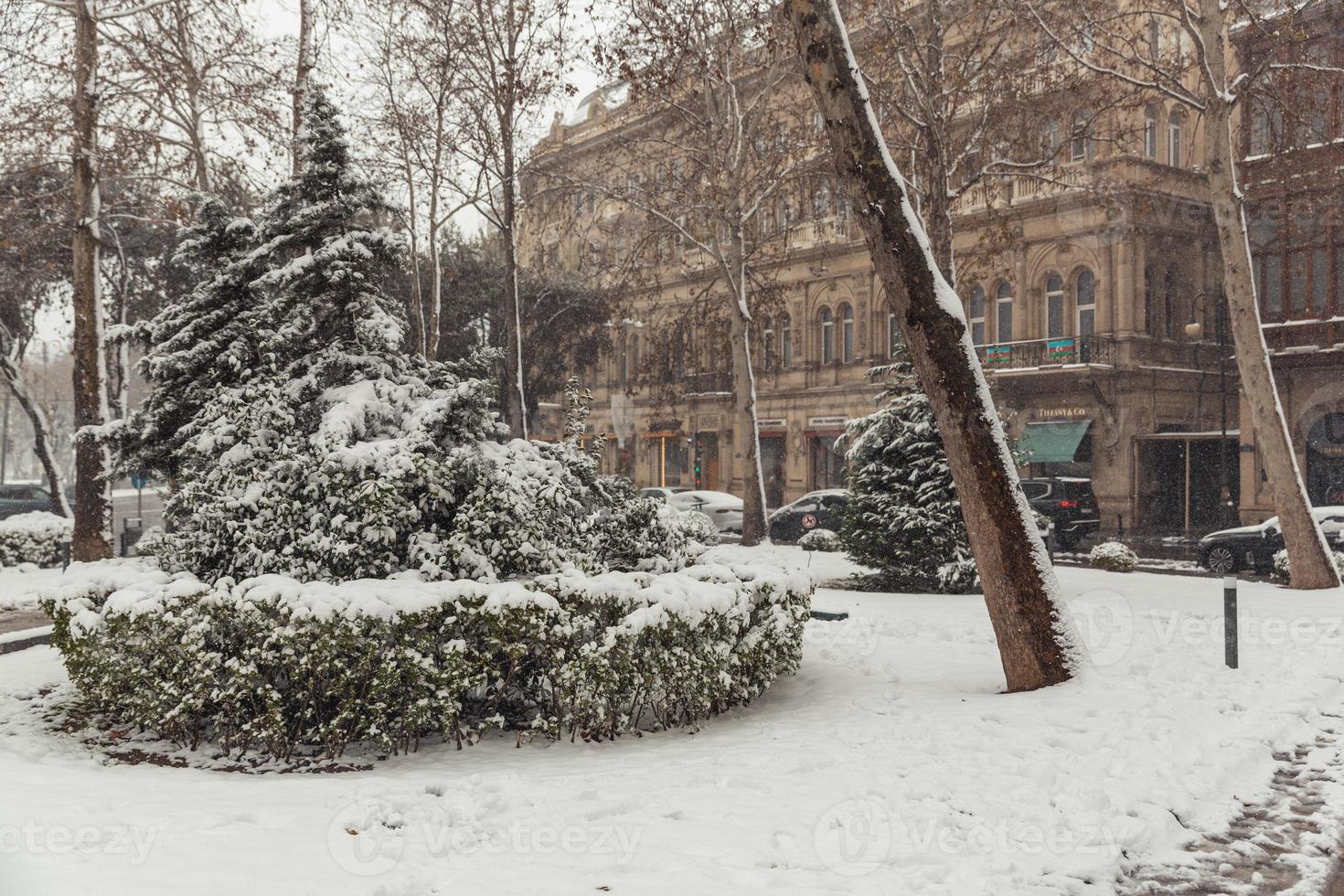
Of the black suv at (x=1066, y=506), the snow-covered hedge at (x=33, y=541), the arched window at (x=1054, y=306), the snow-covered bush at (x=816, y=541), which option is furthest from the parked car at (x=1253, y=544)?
the snow-covered hedge at (x=33, y=541)

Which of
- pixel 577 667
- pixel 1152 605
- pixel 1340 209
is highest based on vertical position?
pixel 1340 209


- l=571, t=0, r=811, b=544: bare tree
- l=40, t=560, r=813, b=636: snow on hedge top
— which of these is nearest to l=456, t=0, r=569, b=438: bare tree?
l=571, t=0, r=811, b=544: bare tree

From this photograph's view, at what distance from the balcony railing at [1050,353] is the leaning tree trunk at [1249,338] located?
13595 millimetres

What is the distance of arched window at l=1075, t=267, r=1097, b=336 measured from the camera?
104 ft

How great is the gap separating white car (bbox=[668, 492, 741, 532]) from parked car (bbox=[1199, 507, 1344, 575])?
12223 millimetres

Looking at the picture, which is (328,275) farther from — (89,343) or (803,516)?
(803,516)

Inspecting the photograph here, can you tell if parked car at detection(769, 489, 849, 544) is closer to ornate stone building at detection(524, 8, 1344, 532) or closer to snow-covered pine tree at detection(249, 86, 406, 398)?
ornate stone building at detection(524, 8, 1344, 532)

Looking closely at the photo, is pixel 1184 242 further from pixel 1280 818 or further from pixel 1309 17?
pixel 1280 818

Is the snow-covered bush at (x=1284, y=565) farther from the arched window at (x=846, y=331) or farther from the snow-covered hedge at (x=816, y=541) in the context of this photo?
the arched window at (x=846, y=331)

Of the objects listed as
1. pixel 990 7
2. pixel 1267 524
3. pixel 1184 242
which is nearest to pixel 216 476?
pixel 990 7

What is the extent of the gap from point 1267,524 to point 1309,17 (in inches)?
588

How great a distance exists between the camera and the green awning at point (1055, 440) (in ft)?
101

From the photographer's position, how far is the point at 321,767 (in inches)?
255

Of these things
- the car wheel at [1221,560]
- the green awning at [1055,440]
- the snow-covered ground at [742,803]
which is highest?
the green awning at [1055,440]
